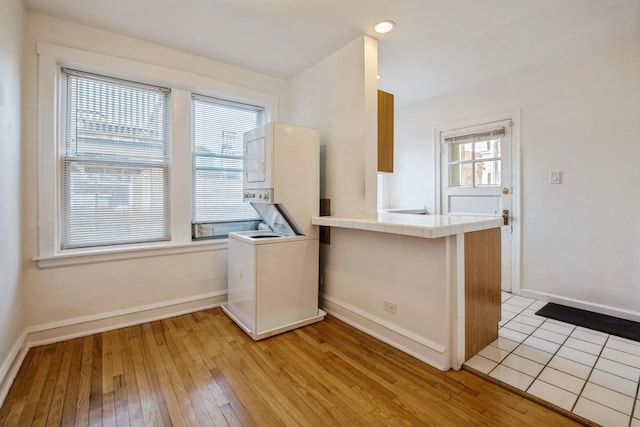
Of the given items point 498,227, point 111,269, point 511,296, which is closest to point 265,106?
point 111,269

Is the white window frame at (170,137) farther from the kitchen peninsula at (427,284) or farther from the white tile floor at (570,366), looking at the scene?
the white tile floor at (570,366)

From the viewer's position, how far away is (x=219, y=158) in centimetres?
305

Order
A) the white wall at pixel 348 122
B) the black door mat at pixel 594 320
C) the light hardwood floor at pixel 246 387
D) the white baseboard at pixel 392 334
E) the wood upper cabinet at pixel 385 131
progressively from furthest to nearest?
the wood upper cabinet at pixel 385 131 → the white wall at pixel 348 122 → the black door mat at pixel 594 320 → the white baseboard at pixel 392 334 → the light hardwood floor at pixel 246 387

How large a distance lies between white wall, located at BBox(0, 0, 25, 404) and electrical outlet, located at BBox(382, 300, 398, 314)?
7.45ft

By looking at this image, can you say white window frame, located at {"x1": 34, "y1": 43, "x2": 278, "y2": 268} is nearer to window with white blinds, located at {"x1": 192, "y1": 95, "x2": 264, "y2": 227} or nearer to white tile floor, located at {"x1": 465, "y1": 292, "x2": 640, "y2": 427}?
window with white blinds, located at {"x1": 192, "y1": 95, "x2": 264, "y2": 227}

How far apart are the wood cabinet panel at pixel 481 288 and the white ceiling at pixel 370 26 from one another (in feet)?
5.10

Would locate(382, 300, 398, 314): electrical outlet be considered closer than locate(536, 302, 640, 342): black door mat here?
Yes

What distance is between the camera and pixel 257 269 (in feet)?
7.50

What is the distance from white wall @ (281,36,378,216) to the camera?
2.45 meters

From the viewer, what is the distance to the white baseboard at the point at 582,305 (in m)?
2.52

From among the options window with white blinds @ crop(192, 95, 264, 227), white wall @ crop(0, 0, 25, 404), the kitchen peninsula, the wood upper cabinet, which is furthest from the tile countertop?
white wall @ crop(0, 0, 25, 404)

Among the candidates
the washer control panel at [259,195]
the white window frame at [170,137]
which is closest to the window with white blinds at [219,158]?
the white window frame at [170,137]

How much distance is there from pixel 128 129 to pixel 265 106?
134 centimetres

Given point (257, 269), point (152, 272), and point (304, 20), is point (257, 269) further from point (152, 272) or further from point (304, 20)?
point (304, 20)
